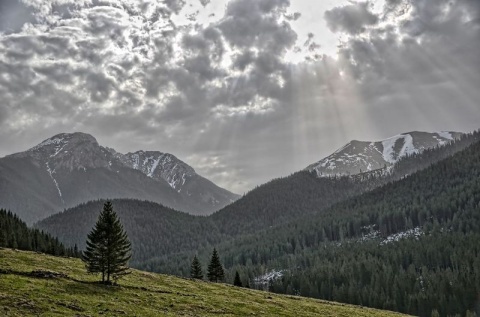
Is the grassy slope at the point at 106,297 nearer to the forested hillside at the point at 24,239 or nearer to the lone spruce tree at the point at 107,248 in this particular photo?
the lone spruce tree at the point at 107,248

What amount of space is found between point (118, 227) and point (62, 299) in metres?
21.3

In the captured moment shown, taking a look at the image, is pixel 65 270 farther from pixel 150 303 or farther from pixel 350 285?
pixel 350 285

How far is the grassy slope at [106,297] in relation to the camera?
46906mm

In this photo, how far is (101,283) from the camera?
6756cm

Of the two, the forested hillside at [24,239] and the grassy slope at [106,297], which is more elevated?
the forested hillside at [24,239]

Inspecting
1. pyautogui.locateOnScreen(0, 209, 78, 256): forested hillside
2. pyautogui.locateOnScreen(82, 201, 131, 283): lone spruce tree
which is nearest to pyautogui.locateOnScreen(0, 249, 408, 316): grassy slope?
pyautogui.locateOnScreen(82, 201, 131, 283): lone spruce tree

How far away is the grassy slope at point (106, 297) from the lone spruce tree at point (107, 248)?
8.60 feet

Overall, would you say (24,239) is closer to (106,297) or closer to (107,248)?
(107,248)

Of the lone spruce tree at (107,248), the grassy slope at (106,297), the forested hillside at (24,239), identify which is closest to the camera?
the grassy slope at (106,297)

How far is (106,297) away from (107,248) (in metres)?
13.4

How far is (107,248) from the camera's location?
69438 millimetres

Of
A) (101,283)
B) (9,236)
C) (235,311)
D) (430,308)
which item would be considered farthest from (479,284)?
(9,236)

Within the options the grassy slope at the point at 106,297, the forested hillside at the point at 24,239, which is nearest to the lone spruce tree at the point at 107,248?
the grassy slope at the point at 106,297

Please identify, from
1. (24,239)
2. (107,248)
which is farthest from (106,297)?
(24,239)
